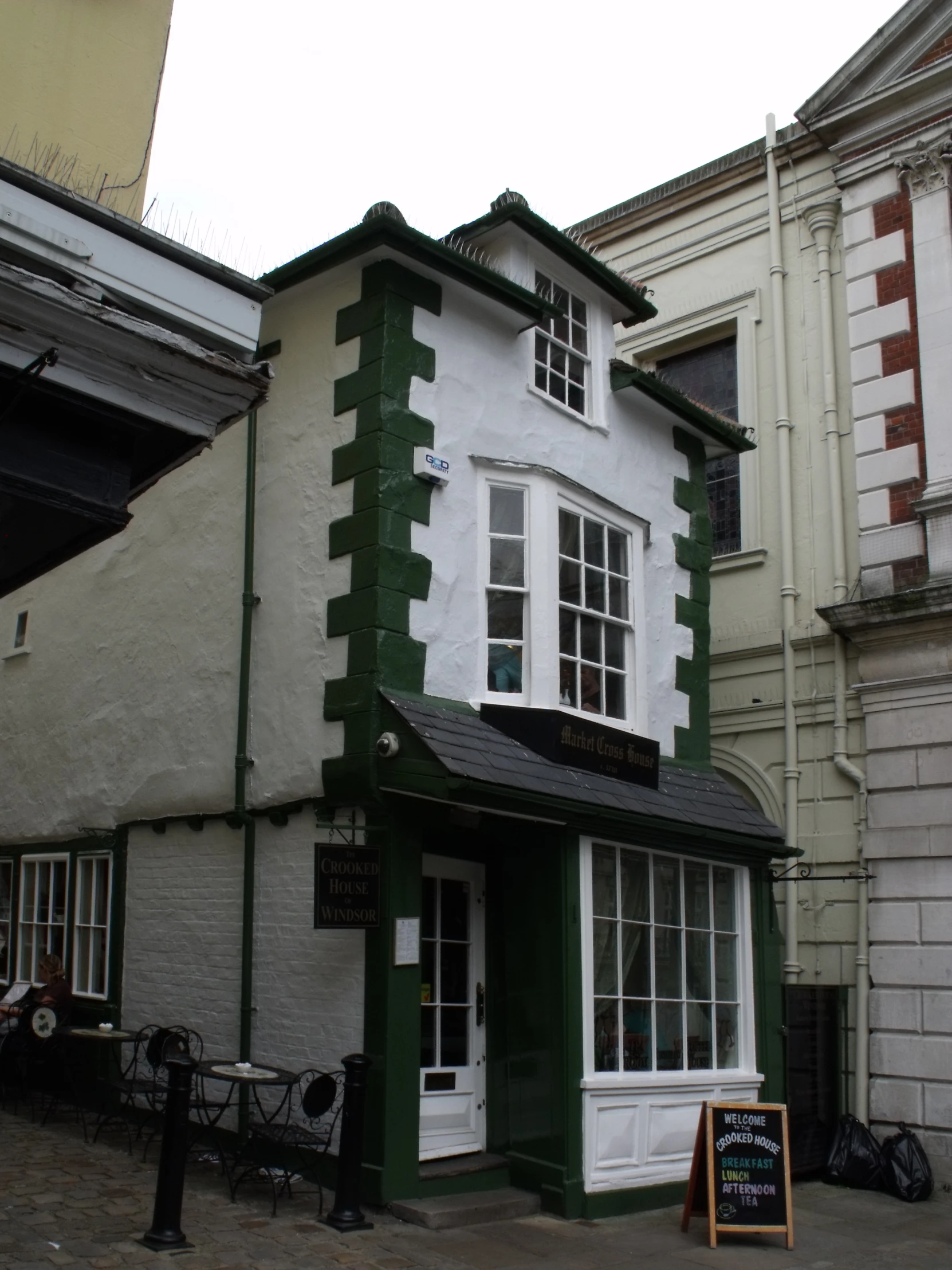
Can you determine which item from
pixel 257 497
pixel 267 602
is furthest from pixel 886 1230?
pixel 257 497

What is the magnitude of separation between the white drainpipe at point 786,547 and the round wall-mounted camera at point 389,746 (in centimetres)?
516

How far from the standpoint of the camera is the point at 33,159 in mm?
6262

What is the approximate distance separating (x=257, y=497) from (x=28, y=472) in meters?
4.42

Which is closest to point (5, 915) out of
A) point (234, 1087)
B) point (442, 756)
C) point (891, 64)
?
point (234, 1087)

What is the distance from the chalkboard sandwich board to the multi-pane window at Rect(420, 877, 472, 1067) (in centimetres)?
183

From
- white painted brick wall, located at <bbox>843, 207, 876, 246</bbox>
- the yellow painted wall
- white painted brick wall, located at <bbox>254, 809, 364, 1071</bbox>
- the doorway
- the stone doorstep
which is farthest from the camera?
→ white painted brick wall, located at <bbox>843, 207, 876, 246</bbox>

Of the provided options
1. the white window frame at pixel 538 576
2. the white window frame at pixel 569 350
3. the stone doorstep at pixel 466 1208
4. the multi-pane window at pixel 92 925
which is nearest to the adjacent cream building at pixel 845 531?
the white window frame at pixel 538 576

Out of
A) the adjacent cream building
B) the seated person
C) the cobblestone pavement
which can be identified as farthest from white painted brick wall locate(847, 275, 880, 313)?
the seated person

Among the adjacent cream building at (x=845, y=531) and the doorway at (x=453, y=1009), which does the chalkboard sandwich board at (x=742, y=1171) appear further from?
the adjacent cream building at (x=845, y=531)

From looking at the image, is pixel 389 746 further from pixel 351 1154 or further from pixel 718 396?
pixel 718 396

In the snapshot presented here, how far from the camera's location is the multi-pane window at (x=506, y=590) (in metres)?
9.55

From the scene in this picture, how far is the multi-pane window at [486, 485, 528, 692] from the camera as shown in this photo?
9.55 m

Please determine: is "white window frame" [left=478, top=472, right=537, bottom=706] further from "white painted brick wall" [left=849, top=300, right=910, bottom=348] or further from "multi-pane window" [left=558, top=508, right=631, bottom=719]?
"white painted brick wall" [left=849, top=300, right=910, bottom=348]

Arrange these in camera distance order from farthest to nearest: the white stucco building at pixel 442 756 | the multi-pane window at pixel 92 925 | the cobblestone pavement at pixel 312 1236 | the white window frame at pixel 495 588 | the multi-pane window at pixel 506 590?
1. the multi-pane window at pixel 92 925
2. the multi-pane window at pixel 506 590
3. the white window frame at pixel 495 588
4. the white stucco building at pixel 442 756
5. the cobblestone pavement at pixel 312 1236
